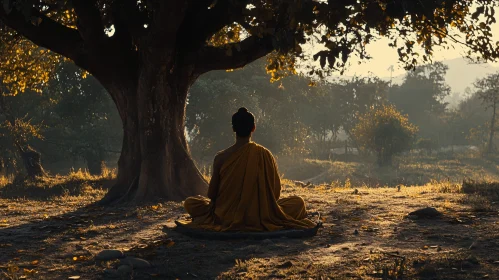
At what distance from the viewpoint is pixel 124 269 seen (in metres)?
7.33

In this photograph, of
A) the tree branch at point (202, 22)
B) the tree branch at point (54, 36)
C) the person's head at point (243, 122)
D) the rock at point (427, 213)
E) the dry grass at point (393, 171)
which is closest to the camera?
the person's head at point (243, 122)

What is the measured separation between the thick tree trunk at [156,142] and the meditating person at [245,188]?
214 inches

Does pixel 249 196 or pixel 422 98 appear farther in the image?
pixel 422 98

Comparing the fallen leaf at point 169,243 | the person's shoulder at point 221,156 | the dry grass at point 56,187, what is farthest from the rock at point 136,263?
the dry grass at point 56,187

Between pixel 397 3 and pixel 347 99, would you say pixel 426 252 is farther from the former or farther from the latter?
pixel 347 99

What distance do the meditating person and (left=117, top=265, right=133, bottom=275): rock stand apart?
243 centimetres

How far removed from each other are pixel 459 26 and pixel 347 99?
6313 centimetres

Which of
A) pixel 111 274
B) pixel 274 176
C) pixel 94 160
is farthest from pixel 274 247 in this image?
pixel 94 160

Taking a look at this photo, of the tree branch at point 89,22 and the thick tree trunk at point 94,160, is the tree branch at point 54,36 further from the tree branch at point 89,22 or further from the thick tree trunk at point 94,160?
the thick tree trunk at point 94,160

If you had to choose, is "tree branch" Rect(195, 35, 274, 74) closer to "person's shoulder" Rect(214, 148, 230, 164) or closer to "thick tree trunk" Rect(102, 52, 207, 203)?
"thick tree trunk" Rect(102, 52, 207, 203)

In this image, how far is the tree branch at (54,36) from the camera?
14.5 meters

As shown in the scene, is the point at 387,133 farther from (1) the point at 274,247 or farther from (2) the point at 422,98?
(1) the point at 274,247

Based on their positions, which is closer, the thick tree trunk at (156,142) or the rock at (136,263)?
the rock at (136,263)

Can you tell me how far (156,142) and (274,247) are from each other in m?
7.01
